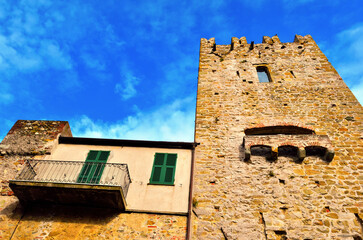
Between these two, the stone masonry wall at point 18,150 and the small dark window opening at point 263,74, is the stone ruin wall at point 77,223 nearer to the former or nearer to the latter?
the stone masonry wall at point 18,150

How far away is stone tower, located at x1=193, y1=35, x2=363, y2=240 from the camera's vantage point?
6.36 m

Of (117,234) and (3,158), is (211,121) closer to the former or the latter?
Answer: (117,234)

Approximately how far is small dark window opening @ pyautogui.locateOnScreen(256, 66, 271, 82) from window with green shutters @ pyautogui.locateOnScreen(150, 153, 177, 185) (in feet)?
21.0

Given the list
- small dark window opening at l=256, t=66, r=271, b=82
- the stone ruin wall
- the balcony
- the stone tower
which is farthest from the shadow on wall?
small dark window opening at l=256, t=66, r=271, b=82

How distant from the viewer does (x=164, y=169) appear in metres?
7.94

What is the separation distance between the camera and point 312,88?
10555 millimetres

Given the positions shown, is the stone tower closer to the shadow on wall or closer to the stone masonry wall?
the shadow on wall

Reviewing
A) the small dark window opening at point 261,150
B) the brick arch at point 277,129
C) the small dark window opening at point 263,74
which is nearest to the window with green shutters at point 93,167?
the small dark window opening at point 261,150

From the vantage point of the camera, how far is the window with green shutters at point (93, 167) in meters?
7.54

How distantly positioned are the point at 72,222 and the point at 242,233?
4687 millimetres

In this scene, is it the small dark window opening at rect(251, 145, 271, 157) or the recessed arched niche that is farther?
the small dark window opening at rect(251, 145, 271, 157)

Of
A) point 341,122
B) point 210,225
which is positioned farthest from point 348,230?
point 341,122

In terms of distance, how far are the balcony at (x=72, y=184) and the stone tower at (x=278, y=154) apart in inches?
94.8

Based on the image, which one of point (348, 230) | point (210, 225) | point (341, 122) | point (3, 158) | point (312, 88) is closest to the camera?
point (348, 230)
